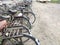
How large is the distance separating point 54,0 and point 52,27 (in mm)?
7161

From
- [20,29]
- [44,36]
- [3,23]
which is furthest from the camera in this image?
[44,36]

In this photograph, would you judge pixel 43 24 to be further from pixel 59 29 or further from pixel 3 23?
pixel 3 23

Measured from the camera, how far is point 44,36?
19.4 feet

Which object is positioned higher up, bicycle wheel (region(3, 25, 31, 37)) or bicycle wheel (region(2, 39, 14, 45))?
bicycle wheel (region(3, 25, 31, 37))

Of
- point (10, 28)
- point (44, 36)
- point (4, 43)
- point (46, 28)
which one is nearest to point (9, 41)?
point (4, 43)

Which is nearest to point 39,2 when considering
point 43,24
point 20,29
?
point 43,24

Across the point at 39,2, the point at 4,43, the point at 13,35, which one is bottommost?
the point at 39,2

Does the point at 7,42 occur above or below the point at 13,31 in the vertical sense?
below

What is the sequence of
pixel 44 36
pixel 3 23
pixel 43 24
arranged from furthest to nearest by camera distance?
pixel 43 24, pixel 44 36, pixel 3 23

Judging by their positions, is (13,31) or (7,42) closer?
(7,42)

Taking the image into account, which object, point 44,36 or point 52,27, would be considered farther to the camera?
point 52,27

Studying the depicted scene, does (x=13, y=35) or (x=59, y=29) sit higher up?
(x=13, y=35)

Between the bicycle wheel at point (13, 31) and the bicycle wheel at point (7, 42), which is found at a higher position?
the bicycle wheel at point (13, 31)

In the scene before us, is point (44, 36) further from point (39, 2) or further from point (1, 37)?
point (39, 2)
